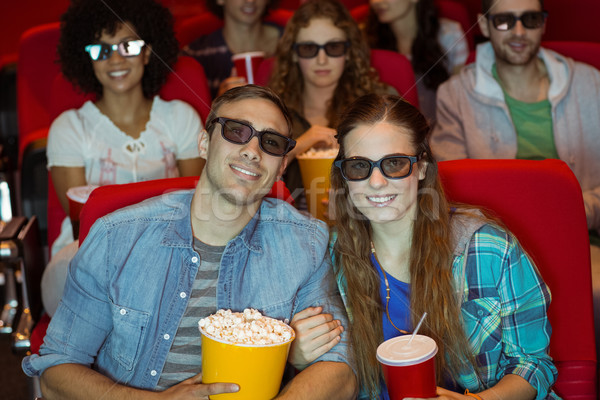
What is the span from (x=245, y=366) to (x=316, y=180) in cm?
87

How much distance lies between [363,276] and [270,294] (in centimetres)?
22

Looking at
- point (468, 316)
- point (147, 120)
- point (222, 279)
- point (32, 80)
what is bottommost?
point (468, 316)

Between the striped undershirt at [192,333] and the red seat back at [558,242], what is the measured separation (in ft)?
2.08

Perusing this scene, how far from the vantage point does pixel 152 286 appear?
1.67 metres

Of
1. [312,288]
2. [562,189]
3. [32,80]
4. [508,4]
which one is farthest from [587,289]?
[32,80]

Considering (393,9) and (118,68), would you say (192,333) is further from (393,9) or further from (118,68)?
(393,9)

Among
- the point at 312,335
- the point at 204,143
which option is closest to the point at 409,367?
the point at 312,335

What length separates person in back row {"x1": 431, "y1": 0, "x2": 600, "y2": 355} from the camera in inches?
107

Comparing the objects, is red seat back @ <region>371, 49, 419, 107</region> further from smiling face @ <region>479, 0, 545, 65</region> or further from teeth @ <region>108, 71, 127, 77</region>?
teeth @ <region>108, 71, 127, 77</region>

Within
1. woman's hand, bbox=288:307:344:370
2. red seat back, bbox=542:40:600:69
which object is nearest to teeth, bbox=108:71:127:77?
woman's hand, bbox=288:307:344:370

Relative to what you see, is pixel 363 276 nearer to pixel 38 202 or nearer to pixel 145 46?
pixel 145 46

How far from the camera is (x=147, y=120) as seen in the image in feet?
8.57

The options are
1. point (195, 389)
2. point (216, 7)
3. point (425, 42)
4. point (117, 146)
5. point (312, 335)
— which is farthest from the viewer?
point (216, 7)

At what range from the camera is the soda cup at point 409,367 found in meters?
1.38
